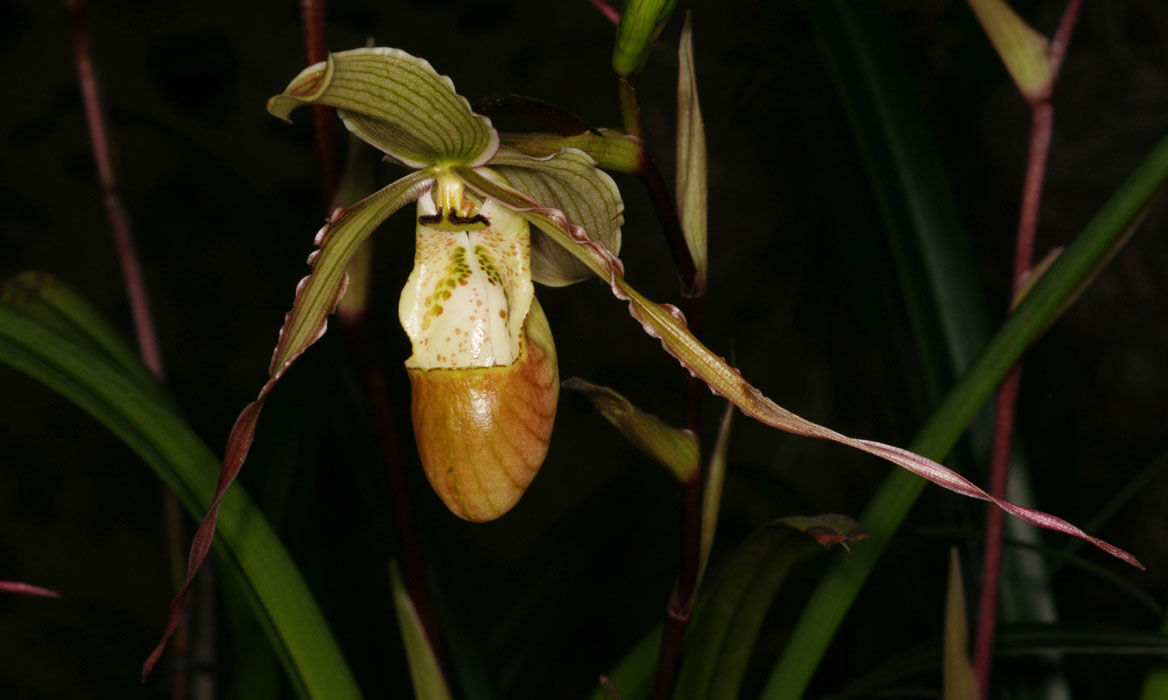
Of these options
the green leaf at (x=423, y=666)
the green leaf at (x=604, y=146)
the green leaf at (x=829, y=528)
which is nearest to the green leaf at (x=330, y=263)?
the green leaf at (x=604, y=146)

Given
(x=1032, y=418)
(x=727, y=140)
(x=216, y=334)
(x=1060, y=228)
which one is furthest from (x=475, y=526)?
(x=1060, y=228)

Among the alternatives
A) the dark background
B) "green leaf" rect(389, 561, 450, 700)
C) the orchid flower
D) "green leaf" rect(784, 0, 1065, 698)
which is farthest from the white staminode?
the dark background

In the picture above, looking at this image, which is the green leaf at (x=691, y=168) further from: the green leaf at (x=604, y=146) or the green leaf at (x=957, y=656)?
the green leaf at (x=957, y=656)

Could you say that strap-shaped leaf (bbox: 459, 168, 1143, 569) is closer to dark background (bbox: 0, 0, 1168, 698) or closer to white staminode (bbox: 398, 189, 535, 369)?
white staminode (bbox: 398, 189, 535, 369)

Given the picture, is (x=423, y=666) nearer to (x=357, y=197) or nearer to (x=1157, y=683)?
(x=357, y=197)

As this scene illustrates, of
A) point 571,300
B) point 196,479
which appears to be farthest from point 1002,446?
point 571,300

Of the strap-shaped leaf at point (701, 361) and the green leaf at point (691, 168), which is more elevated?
the green leaf at point (691, 168)
